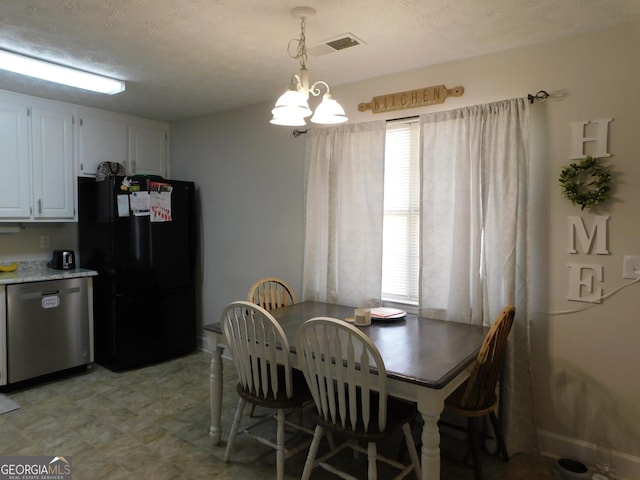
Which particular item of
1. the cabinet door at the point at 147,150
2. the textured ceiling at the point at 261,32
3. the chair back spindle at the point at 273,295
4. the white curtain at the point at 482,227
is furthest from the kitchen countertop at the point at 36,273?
the white curtain at the point at 482,227

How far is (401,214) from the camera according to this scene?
2.99 meters

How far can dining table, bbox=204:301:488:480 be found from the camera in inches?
66.8

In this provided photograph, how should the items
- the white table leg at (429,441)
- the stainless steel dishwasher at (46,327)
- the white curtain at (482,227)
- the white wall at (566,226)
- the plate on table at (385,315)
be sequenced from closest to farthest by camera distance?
the white table leg at (429,441), the white wall at (566,226), the white curtain at (482,227), the plate on table at (385,315), the stainless steel dishwasher at (46,327)

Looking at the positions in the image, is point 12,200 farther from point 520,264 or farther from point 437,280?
point 520,264

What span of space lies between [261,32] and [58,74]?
5.29 ft

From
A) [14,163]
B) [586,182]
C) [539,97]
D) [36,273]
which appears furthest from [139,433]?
[539,97]

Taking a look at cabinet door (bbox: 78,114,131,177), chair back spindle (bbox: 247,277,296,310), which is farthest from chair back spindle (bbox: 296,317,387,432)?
cabinet door (bbox: 78,114,131,177)

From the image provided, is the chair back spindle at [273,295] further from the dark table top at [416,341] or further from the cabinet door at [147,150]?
the cabinet door at [147,150]

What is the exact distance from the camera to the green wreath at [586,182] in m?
2.19

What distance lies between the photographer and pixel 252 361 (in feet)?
7.07

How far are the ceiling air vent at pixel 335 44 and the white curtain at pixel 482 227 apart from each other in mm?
700

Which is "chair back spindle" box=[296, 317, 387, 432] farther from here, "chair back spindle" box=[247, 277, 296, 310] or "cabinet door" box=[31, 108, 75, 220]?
"cabinet door" box=[31, 108, 75, 220]

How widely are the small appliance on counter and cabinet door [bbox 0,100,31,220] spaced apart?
437 millimetres

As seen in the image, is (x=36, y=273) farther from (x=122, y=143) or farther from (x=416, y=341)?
(x=416, y=341)
